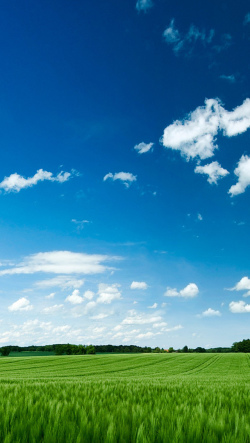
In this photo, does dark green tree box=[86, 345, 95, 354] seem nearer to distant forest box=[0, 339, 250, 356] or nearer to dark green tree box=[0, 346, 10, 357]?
distant forest box=[0, 339, 250, 356]

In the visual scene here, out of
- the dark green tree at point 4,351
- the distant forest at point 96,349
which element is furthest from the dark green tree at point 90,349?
the dark green tree at point 4,351

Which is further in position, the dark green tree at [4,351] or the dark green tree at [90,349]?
the dark green tree at [90,349]

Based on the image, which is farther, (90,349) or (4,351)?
(90,349)

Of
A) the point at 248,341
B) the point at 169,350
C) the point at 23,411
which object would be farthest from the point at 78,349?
the point at 23,411

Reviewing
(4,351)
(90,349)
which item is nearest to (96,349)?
→ (90,349)

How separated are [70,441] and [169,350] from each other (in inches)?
5757

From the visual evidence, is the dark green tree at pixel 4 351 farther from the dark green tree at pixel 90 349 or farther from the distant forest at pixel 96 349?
the dark green tree at pixel 90 349

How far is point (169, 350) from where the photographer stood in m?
138

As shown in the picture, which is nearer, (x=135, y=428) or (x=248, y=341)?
(x=135, y=428)

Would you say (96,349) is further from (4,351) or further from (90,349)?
(4,351)

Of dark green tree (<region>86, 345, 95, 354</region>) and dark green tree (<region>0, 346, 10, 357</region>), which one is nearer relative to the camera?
dark green tree (<region>0, 346, 10, 357</region>)

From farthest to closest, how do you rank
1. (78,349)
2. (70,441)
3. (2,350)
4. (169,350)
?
(169,350) → (78,349) → (2,350) → (70,441)

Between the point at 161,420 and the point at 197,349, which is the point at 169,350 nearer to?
the point at 197,349

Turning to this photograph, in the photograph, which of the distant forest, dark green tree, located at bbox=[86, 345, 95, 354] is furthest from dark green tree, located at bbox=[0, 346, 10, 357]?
dark green tree, located at bbox=[86, 345, 95, 354]
